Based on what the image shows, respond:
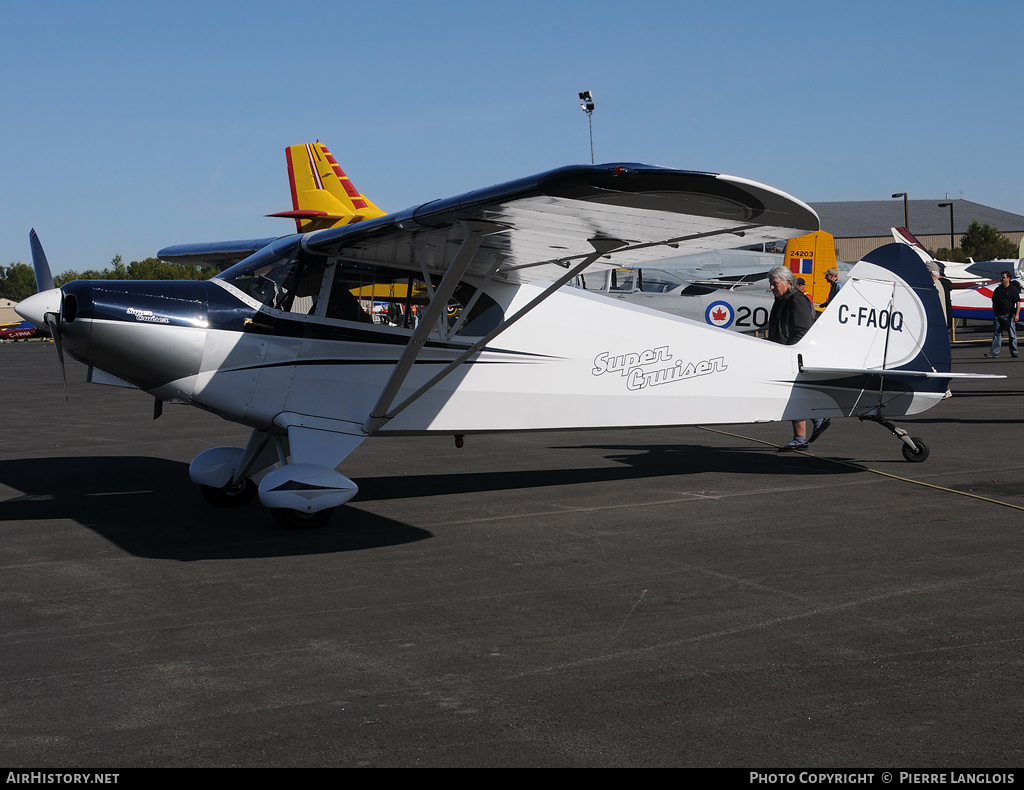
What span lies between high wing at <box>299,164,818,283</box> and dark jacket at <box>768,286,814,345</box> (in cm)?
335

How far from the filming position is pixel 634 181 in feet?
16.3

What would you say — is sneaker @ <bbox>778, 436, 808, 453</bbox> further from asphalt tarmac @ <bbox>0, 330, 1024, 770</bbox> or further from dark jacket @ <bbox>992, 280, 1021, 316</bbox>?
dark jacket @ <bbox>992, 280, 1021, 316</bbox>

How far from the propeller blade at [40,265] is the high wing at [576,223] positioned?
2.20 metres

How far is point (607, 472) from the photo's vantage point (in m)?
9.24

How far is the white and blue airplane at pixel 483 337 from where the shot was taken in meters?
6.06

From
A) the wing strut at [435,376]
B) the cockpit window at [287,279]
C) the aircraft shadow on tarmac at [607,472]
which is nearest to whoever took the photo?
the wing strut at [435,376]

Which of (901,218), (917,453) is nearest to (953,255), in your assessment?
(901,218)

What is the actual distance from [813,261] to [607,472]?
17.3 metres

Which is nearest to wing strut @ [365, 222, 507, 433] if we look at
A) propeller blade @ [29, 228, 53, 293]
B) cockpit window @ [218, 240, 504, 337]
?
cockpit window @ [218, 240, 504, 337]

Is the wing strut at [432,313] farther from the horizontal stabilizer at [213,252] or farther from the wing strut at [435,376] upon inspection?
the horizontal stabilizer at [213,252]

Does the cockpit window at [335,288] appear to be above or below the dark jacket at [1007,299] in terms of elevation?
above

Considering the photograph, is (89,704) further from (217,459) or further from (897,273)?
(897,273)

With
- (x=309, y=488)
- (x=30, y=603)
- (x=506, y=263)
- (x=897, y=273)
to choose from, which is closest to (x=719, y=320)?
(x=897, y=273)

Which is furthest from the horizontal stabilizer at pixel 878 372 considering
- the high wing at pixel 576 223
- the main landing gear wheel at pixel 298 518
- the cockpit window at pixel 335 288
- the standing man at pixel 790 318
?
the main landing gear wheel at pixel 298 518
